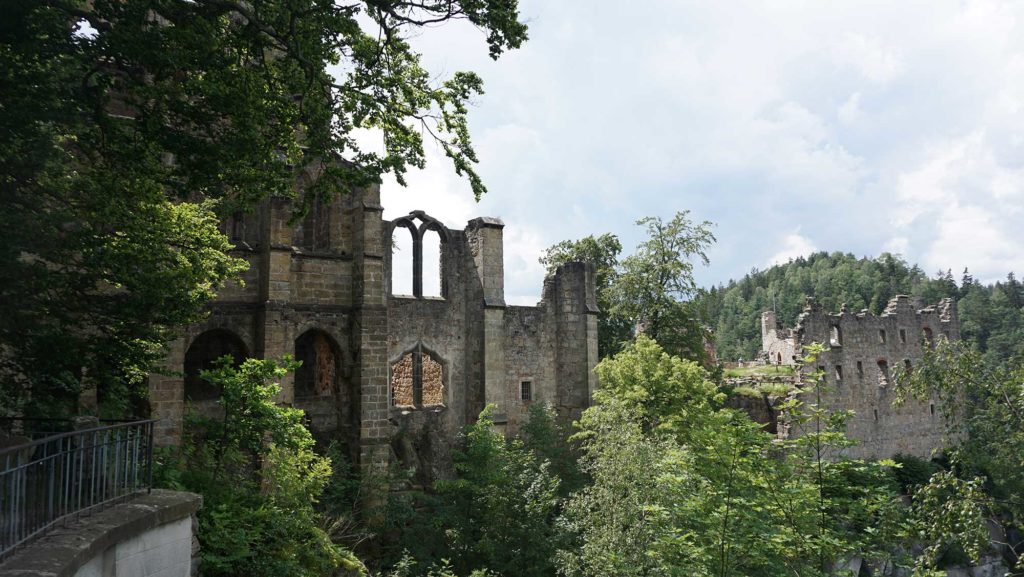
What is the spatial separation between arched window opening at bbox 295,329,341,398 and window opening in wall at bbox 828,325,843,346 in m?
25.8

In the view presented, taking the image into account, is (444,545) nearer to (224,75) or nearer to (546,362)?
(546,362)

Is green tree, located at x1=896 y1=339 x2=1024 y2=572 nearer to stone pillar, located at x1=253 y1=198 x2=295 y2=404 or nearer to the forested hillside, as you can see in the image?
stone pillar, located at x1=253 y1=198 x2=295 y2=404

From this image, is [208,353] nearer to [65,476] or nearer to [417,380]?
[417,380]

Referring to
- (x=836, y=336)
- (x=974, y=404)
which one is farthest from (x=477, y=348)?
(x=836, y=336)

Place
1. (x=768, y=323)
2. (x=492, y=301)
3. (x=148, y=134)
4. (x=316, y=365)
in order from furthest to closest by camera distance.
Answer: (x=768, y=323) < (x=492, y=301) < (x=316, y=365) < (x=148, y=134)

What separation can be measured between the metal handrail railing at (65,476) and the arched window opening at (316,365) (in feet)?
36.2

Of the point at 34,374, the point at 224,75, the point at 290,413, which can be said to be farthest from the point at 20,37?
the point at 290,413

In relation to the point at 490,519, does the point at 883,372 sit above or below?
above

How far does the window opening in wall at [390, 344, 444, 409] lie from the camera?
2017 centimetres

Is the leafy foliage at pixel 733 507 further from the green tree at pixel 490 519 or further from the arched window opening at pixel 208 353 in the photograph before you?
the arched window opening at pixel 208 353

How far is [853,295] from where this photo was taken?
3516 inches

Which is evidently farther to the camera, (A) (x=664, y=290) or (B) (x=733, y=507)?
(A) (x=664, y=290)

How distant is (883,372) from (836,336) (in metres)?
3.90

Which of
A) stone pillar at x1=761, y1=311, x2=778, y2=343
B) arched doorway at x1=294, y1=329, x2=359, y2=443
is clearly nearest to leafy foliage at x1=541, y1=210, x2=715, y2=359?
arched doorway at x1=294, y1=329, x2=359, y2=443
